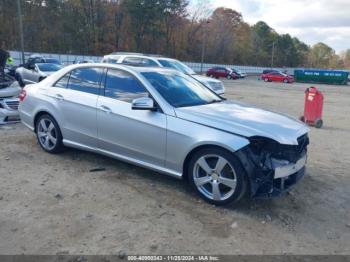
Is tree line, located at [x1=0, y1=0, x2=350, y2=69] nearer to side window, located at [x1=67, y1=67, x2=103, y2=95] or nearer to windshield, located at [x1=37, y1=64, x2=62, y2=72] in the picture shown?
windshield, located at [x1=37, y1=64, x2=62, y2=72]

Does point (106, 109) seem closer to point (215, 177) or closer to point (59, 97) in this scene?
point (59, 97)

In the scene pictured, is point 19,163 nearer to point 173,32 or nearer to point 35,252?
point 35,252

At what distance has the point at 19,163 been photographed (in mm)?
5754

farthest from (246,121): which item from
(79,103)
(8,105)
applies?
(8,105)

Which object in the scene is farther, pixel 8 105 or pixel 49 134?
pixel 8 105

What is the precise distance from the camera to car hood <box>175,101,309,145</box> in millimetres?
4266

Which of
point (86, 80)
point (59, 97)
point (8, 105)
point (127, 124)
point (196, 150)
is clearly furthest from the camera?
point (8, 105)

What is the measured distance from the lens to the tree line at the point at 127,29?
55844mm

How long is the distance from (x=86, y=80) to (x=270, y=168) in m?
3.14

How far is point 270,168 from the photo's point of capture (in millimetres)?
4176

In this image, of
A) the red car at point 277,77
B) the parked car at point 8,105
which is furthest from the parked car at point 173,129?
the red car at point 277,77

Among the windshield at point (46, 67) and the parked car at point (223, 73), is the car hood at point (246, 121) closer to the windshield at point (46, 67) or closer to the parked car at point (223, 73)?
the windshield at point (46, 67)

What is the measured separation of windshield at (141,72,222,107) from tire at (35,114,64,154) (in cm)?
187

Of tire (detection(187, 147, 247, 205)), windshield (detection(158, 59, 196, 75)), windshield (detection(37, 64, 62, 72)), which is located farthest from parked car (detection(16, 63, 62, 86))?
tire (detection(187, 147, 247, 205))
